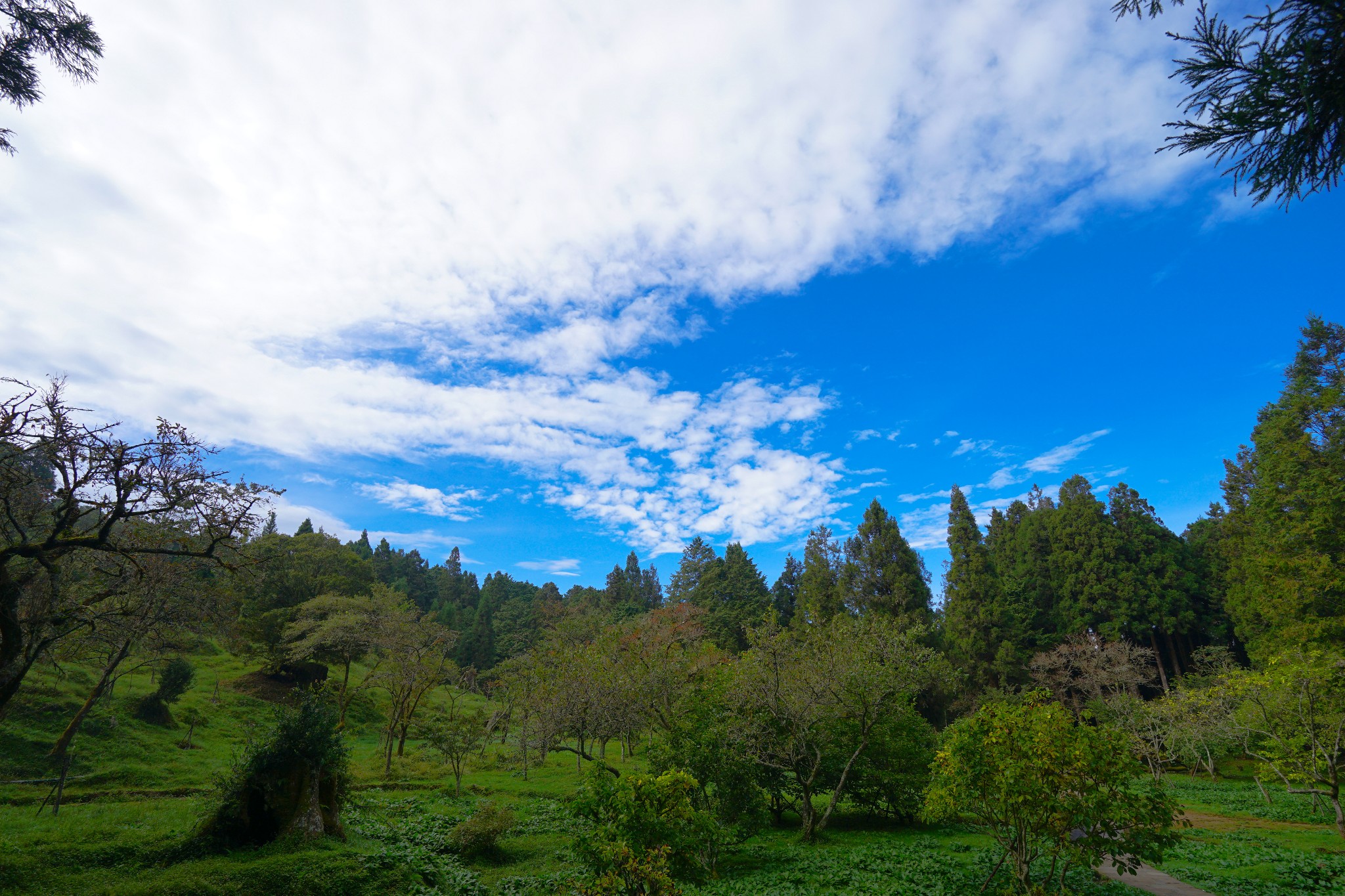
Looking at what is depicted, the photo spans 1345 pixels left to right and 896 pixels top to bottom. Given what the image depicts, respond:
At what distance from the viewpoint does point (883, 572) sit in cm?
4347

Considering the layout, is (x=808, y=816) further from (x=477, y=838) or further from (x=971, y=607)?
(x=971, y=607)

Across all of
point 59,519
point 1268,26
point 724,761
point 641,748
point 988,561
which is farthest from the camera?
point 988,561

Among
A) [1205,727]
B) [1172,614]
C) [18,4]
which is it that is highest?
[18,4]

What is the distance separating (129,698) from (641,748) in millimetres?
24076

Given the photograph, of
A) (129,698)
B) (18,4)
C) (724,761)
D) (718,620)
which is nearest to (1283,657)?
(724,761)

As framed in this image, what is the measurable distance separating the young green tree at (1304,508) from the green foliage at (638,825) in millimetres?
29763

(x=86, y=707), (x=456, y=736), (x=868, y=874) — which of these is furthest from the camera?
(x=456, y=736)

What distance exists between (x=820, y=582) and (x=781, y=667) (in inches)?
1201

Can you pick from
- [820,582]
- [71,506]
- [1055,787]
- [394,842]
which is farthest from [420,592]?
[1055,787]

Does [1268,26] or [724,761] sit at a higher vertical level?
[1268,26]

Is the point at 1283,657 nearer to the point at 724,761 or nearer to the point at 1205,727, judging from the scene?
the point at 1205,727

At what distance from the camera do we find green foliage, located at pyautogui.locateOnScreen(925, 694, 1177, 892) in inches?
321

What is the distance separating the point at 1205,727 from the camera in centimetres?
2144

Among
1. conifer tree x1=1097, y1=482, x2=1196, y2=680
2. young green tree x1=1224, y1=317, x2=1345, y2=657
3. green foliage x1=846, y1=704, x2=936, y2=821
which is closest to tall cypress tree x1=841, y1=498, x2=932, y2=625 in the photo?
conifer tree x1=1097, y1=482, x2=1196, y2=680
